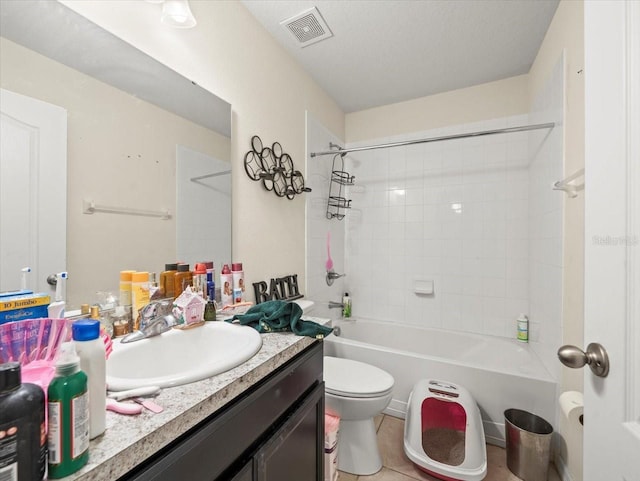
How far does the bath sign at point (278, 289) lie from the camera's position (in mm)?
1720

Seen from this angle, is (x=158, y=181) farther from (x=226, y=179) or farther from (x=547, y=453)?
(x=547, y=453)

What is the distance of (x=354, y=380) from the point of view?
1.59 meters

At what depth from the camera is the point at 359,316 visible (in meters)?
2.93

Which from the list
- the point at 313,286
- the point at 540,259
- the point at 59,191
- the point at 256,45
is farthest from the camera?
the point at 313,286

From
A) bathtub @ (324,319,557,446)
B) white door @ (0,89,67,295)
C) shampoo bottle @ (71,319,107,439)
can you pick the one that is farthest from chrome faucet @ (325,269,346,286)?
shampoo bottle @ (71,319,107,439)

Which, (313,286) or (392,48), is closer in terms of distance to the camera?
(392,48)

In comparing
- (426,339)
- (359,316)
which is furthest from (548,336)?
(359,316)

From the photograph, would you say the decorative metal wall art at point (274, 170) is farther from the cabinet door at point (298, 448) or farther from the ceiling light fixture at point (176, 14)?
the cabinet door at point (298, 448)

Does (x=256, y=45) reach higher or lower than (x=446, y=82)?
lower

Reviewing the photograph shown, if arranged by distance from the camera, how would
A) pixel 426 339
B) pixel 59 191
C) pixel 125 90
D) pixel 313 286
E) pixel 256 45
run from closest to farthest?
pixel 59 191, pixel 125 90, pixel 256 45, pixel 313 286, pixel 426 339

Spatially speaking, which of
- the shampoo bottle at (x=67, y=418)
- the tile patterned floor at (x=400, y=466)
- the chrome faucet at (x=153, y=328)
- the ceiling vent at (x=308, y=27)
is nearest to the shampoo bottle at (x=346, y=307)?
the tile patterned floor at (x=400, y=466)

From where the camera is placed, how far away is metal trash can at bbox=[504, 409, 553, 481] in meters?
1.42

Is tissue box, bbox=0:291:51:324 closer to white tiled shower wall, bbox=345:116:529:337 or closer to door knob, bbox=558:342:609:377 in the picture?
door knob, bbox=558:342:609:377

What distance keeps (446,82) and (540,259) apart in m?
1.57
